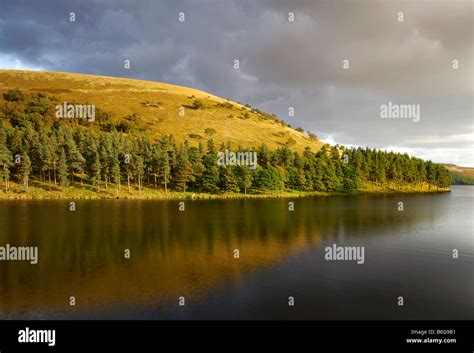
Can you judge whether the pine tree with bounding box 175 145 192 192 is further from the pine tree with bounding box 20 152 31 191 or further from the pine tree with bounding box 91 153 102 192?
the pine tree with bounding box 20 152 31 191

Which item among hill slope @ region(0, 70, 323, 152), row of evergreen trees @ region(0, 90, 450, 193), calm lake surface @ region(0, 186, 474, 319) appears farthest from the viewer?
hill slope @ region(0, 70, 323, 152)

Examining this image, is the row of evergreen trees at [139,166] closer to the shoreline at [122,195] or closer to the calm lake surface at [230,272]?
the shoreline at [122,195]

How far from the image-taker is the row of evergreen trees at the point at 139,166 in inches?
4269

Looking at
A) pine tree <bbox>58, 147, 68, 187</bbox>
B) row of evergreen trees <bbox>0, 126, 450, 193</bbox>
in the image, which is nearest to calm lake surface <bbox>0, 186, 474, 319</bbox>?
pine tree <bbox>58, 147, 68, 187</bbox>

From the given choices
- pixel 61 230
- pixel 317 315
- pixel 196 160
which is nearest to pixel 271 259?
pixel 317 315

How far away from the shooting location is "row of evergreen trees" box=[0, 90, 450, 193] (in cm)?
10888

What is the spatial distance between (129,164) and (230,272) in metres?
91.2

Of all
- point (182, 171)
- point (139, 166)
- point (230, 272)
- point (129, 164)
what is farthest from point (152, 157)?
point (230, 272)

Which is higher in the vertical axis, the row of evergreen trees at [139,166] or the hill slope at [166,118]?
the hill slope at [166,118]

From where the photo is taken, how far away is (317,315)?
2253 cm

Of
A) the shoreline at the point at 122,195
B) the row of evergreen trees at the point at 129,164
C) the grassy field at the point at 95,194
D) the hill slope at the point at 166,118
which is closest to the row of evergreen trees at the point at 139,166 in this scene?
the row of evergreen trees at the point at 129,164

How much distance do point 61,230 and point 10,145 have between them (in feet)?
260
